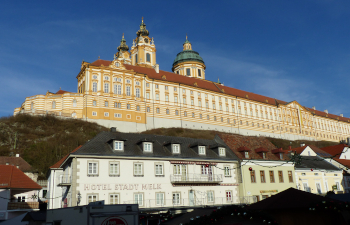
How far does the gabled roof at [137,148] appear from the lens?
2792cm

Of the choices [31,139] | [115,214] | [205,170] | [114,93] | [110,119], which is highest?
[114,93]

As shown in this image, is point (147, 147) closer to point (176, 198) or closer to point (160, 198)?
point (160, 198)

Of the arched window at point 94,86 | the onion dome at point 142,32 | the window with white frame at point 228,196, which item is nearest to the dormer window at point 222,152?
the window with white frame at point 228,196

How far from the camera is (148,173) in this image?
29.3m

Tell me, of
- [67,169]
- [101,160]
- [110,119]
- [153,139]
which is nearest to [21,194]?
[67,169]

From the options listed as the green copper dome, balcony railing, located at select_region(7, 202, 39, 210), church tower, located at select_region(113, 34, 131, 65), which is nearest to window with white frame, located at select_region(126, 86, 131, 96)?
church tower, located at select_region(113, 34, 131, 65)

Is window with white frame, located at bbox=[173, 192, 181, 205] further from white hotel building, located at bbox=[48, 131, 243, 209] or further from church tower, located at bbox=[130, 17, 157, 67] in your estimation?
church tower, located at bbox=[130, 17, 157, 67]

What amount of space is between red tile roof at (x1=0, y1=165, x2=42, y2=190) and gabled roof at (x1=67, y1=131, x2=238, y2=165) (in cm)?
863

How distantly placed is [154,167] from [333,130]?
112204 millimetres

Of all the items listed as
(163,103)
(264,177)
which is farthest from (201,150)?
(163,103)

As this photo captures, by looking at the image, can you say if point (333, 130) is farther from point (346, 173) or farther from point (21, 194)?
point (21, 194)

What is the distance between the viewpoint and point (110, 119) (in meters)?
69.9

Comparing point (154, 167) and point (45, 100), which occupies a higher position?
point (45, 100)

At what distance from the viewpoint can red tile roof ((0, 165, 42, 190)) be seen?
3124cm
